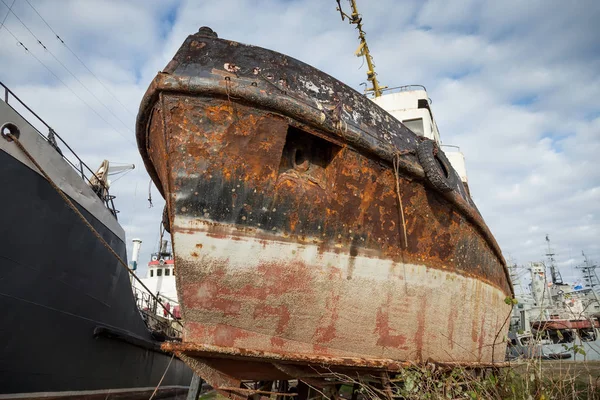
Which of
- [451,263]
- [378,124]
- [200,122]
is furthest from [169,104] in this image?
[451,263]

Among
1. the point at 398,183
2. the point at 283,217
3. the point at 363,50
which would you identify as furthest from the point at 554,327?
the point at 283,217

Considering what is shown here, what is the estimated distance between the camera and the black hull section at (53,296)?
421 centimetres

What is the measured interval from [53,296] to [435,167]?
4.54 metres

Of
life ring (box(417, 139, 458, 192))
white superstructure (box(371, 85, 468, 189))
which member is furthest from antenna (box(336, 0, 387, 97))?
life ring (box(417, 139, 458, 192))

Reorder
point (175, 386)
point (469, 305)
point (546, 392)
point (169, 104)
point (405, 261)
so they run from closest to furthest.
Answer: point (546, 392)
point (169, 104)
point (405, 261)
point (469, 305)
point (175, 386)

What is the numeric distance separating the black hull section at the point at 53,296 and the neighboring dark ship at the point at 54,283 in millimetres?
11

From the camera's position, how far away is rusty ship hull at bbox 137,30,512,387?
310cm

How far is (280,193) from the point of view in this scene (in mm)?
3258

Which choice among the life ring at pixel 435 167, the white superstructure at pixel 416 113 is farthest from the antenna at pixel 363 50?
the life ring at pixel 435 167

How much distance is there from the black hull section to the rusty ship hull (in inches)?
72.9

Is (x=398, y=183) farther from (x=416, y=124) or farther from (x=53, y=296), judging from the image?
(x=53, y=296)

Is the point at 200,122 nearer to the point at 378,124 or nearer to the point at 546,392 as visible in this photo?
the point at 378,124

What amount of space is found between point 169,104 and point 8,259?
2637 mm

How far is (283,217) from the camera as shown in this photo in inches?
128
